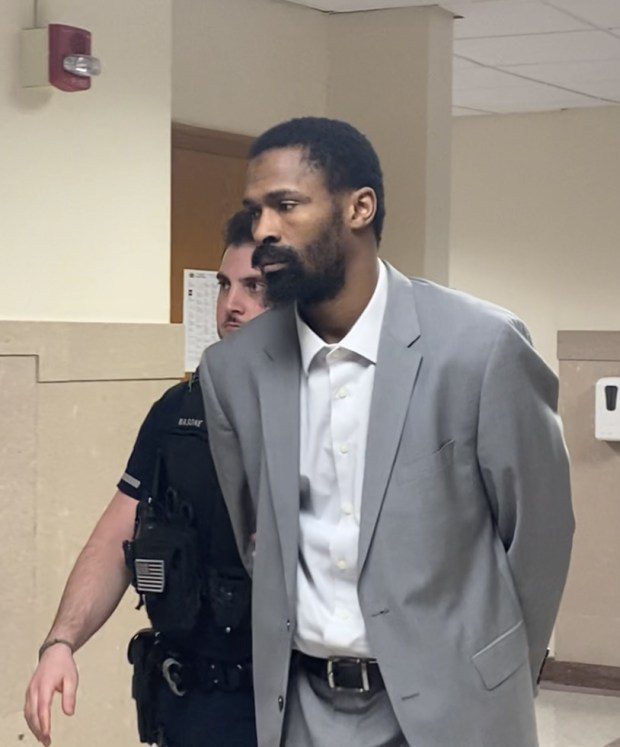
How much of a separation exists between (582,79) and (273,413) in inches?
180

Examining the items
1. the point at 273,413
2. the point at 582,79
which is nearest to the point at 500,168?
the point at 582,79

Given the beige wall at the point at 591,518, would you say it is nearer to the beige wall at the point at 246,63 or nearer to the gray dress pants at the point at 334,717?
the beige wall at the point at 246,63

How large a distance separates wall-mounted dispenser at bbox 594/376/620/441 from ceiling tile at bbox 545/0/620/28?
1838mm

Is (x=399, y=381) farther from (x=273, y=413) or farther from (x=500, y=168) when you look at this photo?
(x=500, y=168)

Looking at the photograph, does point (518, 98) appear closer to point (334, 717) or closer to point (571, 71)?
point (571, 71)

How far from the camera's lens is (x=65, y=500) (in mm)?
3623

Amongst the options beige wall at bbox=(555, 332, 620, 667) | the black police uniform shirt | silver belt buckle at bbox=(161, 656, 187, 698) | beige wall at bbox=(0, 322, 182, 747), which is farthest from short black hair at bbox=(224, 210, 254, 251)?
beige wall at bbox=(555, 332, 620, 667)

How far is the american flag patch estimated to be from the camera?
214cm

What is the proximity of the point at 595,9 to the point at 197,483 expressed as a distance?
3.28 meters

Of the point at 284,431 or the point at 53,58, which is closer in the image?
the point at 284,431

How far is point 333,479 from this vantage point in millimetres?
1926

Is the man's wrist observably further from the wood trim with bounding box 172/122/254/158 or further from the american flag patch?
the wood trim with bounding box 172/122/254/158

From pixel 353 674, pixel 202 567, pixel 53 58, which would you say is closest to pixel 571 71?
pixel 53 58

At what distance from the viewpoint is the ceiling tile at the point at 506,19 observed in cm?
482
